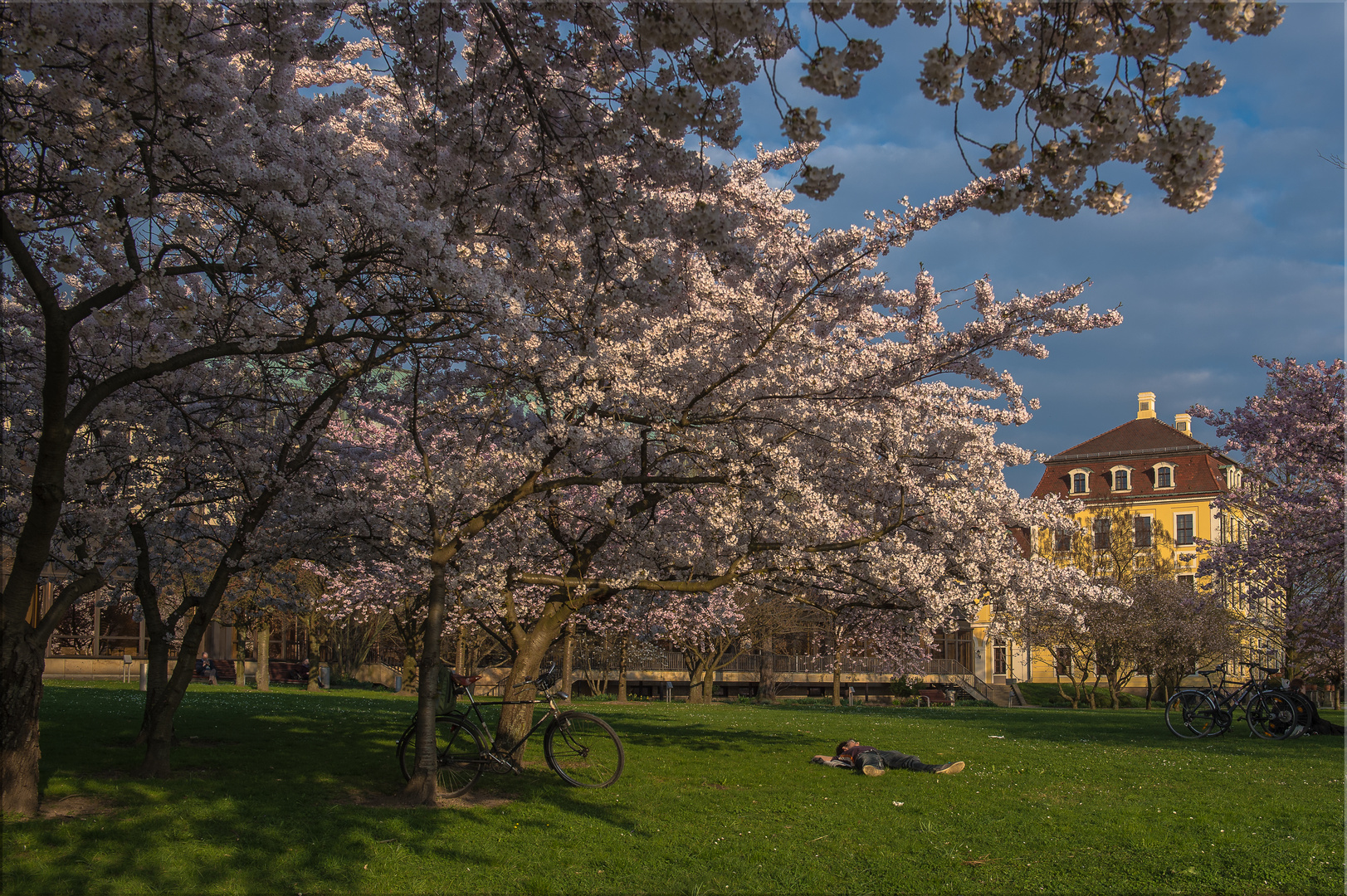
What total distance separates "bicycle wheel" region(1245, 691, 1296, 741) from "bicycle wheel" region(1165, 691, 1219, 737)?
0.62 metres

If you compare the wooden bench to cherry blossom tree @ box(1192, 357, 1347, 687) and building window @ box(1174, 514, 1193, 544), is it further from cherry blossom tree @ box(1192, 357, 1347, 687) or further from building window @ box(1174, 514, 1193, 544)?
building window @ box(1174, 514, 1193, 544)

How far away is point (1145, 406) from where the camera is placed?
57344 mm

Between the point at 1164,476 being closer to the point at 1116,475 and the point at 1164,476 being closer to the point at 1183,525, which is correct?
the point at 1116,475

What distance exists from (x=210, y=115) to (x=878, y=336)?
24.7 ft

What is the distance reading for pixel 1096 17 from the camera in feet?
12.3

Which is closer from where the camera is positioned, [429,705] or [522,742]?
[429,705]

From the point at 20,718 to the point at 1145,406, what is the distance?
2442 inches

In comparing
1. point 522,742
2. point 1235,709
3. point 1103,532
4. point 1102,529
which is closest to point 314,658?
Answer: point 522,742

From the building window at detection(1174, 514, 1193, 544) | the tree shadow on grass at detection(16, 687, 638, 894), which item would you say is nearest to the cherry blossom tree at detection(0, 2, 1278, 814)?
the tree shadow on grass at detection(16, 687, 638, 894)

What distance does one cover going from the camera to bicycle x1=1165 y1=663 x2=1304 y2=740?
1573cm

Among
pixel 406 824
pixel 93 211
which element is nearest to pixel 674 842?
pixel 406 824

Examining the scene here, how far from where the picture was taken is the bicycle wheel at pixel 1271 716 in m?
15.7

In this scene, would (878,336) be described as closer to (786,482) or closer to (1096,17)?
(786,482)

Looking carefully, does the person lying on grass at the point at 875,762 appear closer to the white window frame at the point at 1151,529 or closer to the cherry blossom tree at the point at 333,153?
the cherry blossom tree at the point at 333,153
